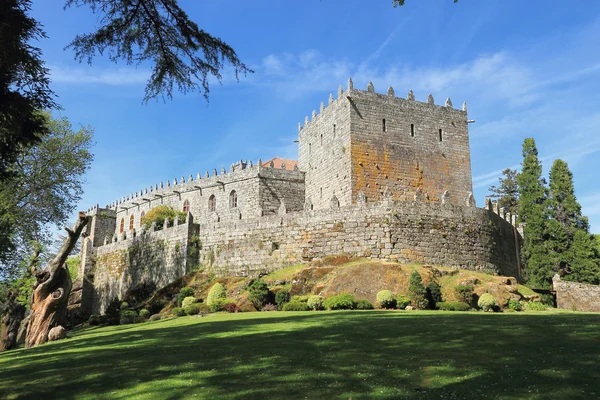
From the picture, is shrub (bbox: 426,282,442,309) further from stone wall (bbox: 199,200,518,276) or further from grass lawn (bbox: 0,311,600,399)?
grass lawn (bbox: 0,311,600,399)

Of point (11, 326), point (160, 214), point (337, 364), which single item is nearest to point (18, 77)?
point (337, 364)

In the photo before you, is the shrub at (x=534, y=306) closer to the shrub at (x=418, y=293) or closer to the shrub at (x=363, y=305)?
the shrub at (x=418, y=293)

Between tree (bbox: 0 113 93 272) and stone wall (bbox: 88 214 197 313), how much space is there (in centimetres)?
705

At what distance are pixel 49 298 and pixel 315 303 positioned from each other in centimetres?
1182

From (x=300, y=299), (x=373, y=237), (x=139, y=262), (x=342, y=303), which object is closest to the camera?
(x=342, y=303)

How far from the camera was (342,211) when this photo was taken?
3108 cm

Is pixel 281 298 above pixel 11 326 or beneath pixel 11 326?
above

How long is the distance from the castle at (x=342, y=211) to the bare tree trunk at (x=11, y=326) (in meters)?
12.6

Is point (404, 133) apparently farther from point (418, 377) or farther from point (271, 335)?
point (418, 377)

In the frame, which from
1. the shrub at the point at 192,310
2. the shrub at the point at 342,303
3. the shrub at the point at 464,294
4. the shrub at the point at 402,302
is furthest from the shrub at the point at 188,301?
the shrub at the point at 464,294

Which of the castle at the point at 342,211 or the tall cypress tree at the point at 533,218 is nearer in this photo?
the castle at the point at 342,211

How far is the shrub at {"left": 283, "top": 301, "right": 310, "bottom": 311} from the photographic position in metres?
25.1

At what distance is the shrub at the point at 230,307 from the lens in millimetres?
26703

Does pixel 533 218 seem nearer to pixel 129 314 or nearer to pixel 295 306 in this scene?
pixel 295 306
